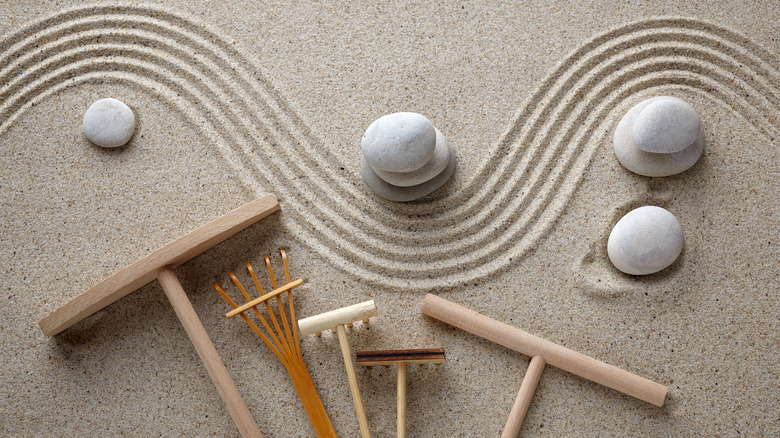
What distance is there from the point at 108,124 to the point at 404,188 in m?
0.77

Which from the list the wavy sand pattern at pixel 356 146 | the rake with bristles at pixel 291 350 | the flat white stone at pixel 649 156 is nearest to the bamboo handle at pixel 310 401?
the rake with bristles at pixel 291 350

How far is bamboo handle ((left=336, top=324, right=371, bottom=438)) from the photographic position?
4.22ft

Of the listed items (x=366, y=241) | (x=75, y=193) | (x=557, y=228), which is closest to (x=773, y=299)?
(x=557, y=228)

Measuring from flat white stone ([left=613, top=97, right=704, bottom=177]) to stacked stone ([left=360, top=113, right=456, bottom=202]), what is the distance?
44cm

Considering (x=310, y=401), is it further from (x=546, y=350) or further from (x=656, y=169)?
(x=656, y=169)

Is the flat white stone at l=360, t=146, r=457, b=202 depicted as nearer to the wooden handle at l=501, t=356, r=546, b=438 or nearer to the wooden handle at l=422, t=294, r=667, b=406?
the wooden handle at l=422, t=294, r=667, b=406

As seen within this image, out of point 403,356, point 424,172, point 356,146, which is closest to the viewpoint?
point 403,356

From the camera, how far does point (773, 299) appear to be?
1373mm

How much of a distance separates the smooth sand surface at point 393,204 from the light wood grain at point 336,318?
0.11 m

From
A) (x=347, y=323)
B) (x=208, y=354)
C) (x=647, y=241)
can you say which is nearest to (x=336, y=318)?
(x=347, y=323)

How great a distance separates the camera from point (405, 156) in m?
1.29

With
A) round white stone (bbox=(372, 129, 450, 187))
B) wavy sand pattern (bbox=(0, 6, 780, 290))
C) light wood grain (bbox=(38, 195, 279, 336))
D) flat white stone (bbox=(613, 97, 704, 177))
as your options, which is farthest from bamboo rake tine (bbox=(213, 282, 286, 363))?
flat white stone (bbox=(613, 97, 704, 177))

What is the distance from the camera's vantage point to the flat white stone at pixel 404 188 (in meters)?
1.42

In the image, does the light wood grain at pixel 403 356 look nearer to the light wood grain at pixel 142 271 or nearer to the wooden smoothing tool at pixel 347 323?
the wooden smoothing tool at pixel 347 323
